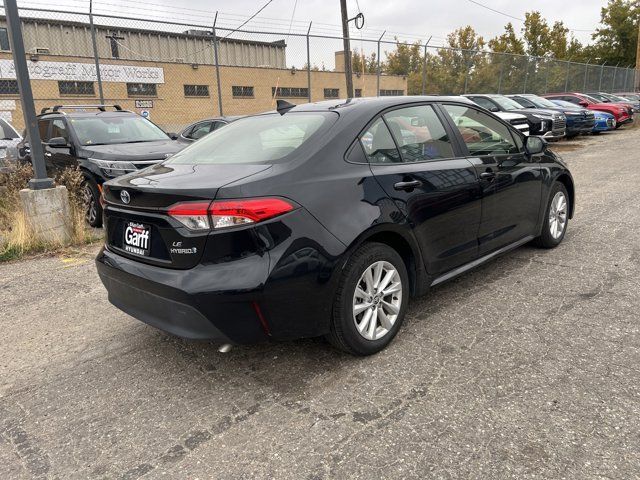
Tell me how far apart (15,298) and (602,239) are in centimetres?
593

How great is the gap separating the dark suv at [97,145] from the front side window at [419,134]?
4329mm

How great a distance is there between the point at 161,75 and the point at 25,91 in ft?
66.0

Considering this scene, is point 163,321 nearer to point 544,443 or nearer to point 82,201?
point 544,443

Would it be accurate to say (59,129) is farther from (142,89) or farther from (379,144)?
(142,89)

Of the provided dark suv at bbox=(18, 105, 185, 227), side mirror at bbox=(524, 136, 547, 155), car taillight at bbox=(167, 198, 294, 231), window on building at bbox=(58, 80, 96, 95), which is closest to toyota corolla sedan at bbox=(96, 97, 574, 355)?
car taillight at bbox=(167, 198, 294, 231)

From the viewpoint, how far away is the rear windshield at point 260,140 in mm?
3151

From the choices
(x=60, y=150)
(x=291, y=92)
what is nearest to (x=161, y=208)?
(x=60, y=150)

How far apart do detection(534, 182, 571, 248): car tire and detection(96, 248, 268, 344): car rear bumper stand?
3.51 meters

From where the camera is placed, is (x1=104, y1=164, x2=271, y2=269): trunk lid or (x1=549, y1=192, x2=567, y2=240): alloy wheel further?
(x1=549, y1=192, x2=567, y2=240): alloy wheel

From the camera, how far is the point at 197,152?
12.0 feet

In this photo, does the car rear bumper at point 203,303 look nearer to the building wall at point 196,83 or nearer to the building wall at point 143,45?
the building wall at point 143,45

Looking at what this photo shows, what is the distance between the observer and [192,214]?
2.69 meters

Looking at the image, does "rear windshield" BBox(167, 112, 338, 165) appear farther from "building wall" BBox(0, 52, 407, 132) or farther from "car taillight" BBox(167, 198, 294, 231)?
"building wall" BBox(0, 52, 407, 132)

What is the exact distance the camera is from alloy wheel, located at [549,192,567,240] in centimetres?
518
